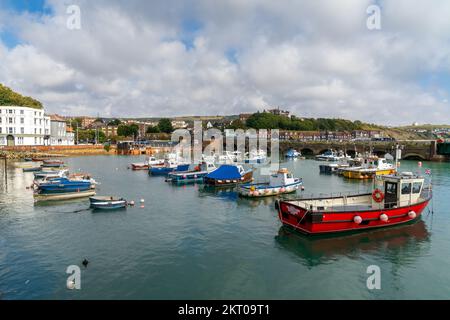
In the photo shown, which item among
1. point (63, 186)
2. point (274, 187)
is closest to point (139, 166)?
point (63, 186)

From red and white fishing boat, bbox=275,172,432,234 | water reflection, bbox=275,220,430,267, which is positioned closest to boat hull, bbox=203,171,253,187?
red and white fishing boat, bbox=275,172,432,234

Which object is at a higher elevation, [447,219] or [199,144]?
[199,144]

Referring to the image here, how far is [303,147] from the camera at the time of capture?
144 m

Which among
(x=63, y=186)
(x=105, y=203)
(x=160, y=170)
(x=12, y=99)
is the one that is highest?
(x=12, y=99)

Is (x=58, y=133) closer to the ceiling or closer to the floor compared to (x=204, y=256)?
closer to the ceiling

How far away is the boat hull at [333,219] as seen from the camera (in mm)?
26500

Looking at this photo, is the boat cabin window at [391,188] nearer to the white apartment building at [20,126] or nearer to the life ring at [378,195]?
the life ring at [378,195]

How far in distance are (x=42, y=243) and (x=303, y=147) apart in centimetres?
12791

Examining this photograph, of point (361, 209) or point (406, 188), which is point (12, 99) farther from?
point (406, 188)

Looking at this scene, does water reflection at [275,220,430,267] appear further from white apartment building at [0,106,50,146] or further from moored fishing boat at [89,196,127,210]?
white apartment building at [0,106,50,146]

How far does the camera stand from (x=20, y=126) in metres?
115

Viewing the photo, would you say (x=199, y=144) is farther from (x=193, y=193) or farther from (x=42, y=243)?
(x=42, y=243)

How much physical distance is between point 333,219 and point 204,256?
10870 mm

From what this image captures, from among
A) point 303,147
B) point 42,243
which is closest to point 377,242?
point 42,243
